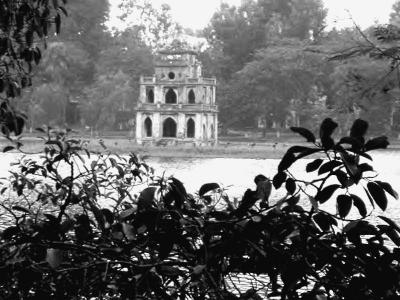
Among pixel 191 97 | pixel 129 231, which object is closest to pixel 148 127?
pixel 191 97

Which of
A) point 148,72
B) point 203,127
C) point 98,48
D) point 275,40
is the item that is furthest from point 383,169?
point 98,48

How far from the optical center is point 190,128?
35938 millimetres

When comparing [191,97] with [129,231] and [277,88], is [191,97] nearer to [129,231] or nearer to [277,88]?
[277,88]

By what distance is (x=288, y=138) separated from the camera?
140 ft

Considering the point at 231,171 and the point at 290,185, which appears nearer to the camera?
the point at 290,185

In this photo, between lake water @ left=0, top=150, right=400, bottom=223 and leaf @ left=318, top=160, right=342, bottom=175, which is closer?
leaf @ left=318, top=160, right=342, bottom=175

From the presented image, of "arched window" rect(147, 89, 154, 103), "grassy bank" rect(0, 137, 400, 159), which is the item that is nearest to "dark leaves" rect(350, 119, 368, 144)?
"grassy bank" rect(0, 137, 400, 159)

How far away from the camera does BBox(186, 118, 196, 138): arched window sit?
1407 inches

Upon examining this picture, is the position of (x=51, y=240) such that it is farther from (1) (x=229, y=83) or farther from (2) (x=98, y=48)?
(2) (x=98, y=48)

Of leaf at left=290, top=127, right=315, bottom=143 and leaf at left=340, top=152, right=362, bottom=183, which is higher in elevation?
leaf at left=290, top=127, right=315, bottom=143

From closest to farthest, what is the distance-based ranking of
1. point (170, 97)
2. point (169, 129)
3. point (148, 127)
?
point (148, 127), point (169, 129), point (170, 97)

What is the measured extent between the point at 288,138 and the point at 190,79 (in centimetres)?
947

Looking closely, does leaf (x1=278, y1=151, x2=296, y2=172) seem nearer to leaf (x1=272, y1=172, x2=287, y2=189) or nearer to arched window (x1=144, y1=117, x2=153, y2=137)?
leaf (x1=272, y1=172, x2=287, y2=189)

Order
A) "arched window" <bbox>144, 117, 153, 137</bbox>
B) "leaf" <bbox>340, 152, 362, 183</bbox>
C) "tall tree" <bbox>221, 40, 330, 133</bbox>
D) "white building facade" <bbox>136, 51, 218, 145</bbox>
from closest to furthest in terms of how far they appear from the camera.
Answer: "leaf" <bbox>340, 152, 362, 183</bbox>
"white building facade" <bbox>136, 51, 218, 145</bbox>
"arched window" <bbox>144, 117, 153, 137</bbox>
"tall tree" <bbox>221, 40, 330, 133</bbox>
